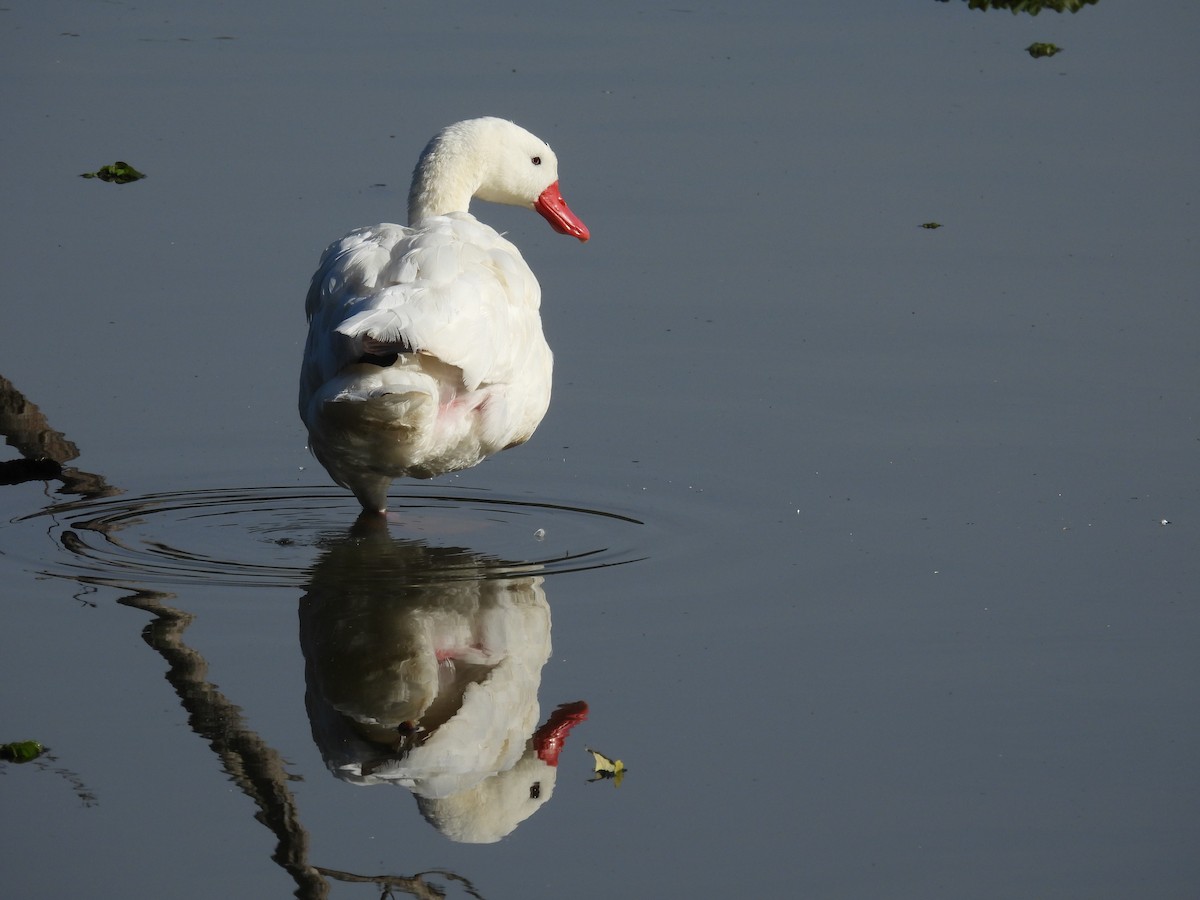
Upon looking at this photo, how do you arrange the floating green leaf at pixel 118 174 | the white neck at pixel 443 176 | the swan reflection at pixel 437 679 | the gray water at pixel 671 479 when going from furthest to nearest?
the floating green leaf at pixel 118 174, the white neck at pixel 443 176, the swan reflection at pixel 437 679, the gray water at pixel 671 479

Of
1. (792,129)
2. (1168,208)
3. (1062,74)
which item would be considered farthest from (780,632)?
(1062,74)

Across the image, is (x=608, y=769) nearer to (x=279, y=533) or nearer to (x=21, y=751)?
(x=21, y=751)

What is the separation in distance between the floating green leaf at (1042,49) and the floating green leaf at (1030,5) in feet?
4.96

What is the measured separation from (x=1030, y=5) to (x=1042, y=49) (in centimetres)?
177

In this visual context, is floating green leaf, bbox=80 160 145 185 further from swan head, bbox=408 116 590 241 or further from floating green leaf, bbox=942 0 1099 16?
floating green leaf, bbox=942 0 1099 16

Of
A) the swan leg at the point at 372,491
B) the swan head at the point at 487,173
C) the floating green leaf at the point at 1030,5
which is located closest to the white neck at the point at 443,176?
the swan head at the point at 487,173

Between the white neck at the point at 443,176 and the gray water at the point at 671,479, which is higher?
the white neck at the point at 443,176

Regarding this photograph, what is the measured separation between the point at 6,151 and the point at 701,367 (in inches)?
234

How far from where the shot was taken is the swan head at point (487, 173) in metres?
9.27

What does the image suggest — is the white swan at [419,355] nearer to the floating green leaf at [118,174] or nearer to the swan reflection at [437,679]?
the swan reflection at [437,679]

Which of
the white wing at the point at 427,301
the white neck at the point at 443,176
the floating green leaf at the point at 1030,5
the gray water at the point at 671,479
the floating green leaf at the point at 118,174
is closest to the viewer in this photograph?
the gray water at the point at 671,479

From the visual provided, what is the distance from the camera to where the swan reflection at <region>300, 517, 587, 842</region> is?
5715 mm

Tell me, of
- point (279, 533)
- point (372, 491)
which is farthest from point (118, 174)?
point (372, 491)

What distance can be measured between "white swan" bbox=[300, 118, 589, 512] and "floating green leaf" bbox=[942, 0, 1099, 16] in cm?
1078
